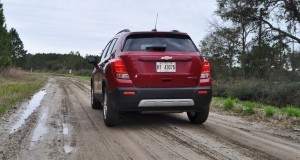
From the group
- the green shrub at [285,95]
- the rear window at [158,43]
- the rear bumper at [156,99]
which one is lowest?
the green shrub at [285,95]

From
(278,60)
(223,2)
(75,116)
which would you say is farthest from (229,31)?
(75,116)

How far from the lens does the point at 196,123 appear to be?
319 inches

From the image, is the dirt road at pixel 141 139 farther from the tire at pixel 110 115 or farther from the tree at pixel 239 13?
the tree at pixel 239 13

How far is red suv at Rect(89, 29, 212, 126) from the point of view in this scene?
6.95 metres

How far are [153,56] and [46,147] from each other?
2.48m

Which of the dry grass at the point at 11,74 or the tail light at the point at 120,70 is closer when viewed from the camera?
the tail light at the point at 120,70

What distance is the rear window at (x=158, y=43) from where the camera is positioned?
289 inches

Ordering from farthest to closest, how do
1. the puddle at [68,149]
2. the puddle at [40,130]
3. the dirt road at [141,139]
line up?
the puddle at [40,130]
the puddle at [68,149]
the dirt road at [141,139]

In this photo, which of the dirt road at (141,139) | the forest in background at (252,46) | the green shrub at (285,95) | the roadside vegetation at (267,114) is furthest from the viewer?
the forest in background at (252,46)

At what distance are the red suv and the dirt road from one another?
0.48 metres

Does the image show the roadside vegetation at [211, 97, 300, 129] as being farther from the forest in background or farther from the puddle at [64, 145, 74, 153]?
the forest in background

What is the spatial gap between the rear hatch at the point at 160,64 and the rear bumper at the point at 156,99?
0.11 meters

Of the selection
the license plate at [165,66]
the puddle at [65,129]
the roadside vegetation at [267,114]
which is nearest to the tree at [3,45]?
the roadside vegetation at [267,114]

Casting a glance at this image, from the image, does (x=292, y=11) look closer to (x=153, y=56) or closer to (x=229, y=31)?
(x=229, y=31)
